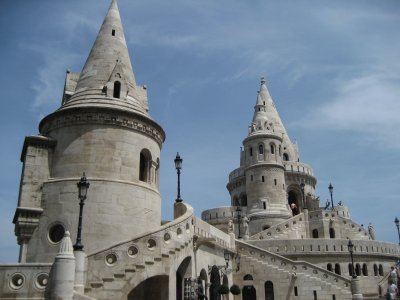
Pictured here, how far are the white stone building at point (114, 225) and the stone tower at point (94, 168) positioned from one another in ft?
0.15

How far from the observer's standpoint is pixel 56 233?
59.9ft

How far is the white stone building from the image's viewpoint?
47.0 feet

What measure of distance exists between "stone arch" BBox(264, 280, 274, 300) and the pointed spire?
13214mm

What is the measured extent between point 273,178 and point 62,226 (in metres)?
29.9

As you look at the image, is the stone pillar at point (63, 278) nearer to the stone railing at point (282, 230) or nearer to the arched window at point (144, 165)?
the arched window at point (144, 165)

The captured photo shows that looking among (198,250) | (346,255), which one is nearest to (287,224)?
(346,255)

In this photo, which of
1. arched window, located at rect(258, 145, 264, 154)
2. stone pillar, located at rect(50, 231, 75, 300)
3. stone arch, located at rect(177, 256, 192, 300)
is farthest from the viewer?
arched window, located at rect(258, 145, 264, 154)

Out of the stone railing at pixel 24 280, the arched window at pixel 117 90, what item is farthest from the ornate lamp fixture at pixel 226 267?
the stone railing at pixel 24 280

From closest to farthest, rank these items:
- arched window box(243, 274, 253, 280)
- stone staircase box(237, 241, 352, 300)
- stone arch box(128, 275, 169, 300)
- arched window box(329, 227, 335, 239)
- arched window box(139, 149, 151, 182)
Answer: stone arch box(128, 275, 169, 300)
arched window box(139, 149, 151, 182)
stone staircase box(237, 241, 352, 300)
arched window box(243, 274, 253, 280)
arched window box(329, 227, 335, 239)

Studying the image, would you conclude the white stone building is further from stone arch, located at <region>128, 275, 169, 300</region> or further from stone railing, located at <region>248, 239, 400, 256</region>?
stone railing, located at <region>248, 239, 400, 256</region>

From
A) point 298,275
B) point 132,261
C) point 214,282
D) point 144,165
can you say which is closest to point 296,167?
point 298,275

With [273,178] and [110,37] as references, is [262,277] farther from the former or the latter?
[273,178]

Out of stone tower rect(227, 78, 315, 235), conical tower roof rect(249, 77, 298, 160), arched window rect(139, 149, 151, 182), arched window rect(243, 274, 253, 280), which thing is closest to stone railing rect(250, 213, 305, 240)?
stone tower rect(227, 78, 315, 235)

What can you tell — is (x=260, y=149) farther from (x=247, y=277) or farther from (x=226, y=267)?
(x=226, y=267)
